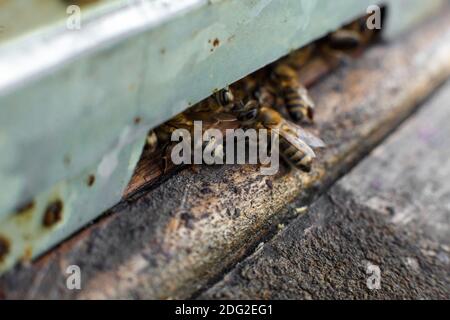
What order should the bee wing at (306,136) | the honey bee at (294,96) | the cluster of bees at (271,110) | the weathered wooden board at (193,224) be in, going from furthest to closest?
the honey bee at (294,96) → the bee wing at (306,136) → the cluster of bees at (271,110) → the weathered wooden board at (193,224)

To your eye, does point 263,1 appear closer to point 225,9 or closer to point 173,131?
point 225,9

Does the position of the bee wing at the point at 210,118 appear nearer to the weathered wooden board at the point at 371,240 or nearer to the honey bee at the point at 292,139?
the honey bee at the point at 292,139

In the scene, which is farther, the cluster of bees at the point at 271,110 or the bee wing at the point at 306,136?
the bee wing at the point at 306,136

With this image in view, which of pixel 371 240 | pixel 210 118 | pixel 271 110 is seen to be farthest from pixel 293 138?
pixel 371 240

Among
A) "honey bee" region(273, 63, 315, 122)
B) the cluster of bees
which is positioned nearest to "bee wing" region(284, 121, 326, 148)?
the cluster of bees

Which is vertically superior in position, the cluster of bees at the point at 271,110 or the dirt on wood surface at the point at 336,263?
the cluster of bees at the point at 271,110

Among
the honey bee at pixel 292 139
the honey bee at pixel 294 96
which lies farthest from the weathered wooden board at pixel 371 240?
the honey bee at pixel 294 96

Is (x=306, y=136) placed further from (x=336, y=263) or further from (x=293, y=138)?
(x=336, y=263)

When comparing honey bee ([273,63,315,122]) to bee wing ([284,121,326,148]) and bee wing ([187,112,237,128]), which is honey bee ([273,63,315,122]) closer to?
bee wing ([284,121,326,148])

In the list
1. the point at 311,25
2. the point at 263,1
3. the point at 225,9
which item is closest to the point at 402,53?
the point at 311,25
